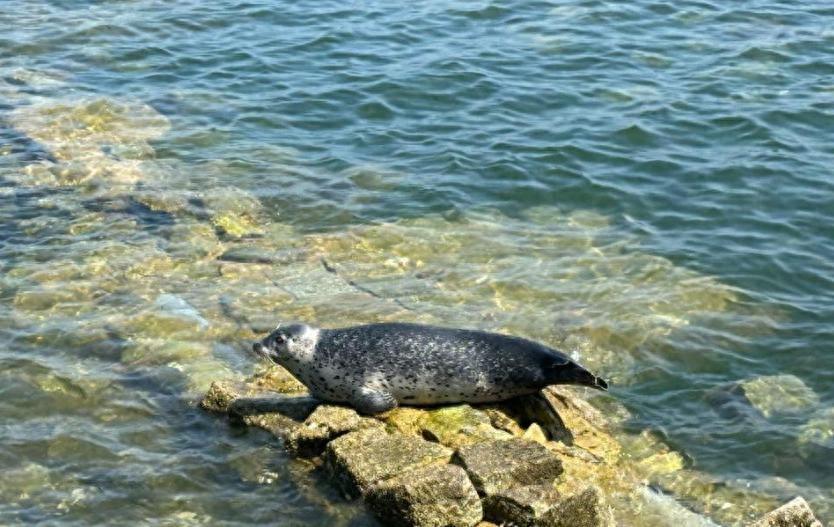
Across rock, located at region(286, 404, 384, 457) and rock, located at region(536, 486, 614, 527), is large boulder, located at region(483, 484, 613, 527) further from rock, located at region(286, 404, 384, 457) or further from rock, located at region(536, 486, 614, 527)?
rock, located at region(286, 404, 384, 457)

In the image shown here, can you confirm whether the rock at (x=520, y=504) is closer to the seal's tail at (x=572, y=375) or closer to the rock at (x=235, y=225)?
the seal's tail at (x=572, y=375)

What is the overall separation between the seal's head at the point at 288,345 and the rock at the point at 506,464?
1.59 meters

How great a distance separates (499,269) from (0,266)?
4416mm

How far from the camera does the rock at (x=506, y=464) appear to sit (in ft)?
20.6

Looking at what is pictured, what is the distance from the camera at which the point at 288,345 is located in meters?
7.66

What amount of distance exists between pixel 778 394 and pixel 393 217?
4.38 metres

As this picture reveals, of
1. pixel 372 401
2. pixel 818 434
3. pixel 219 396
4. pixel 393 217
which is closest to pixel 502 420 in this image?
pixel 372 401

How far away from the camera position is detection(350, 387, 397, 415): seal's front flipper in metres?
7.33

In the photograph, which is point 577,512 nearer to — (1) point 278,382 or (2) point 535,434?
(2) point 535,434

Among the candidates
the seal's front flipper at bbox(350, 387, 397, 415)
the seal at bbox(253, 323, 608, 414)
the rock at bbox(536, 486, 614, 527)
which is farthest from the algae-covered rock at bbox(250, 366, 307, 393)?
the rock at bbox(536, 486, 614, 527)

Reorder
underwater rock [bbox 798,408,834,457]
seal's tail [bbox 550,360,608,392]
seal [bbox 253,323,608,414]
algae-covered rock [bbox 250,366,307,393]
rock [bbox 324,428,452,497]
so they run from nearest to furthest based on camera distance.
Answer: rock [bbox 324,428,452,497] < seal's tail [bbox 550,360,608,392] < seal [bbox 253,323,608,414] < underwater rock [bbox 798,408,834,457] < algae-covered rock [bbox 250,366,307,393]

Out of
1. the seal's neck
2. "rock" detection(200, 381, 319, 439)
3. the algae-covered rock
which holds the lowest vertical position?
the algae-covered rock

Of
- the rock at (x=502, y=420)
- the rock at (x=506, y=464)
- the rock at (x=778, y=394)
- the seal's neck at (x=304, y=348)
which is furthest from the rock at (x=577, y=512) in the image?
the rock at (x=778, y=394)

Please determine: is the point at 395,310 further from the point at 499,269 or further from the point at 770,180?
the point at 770,180
